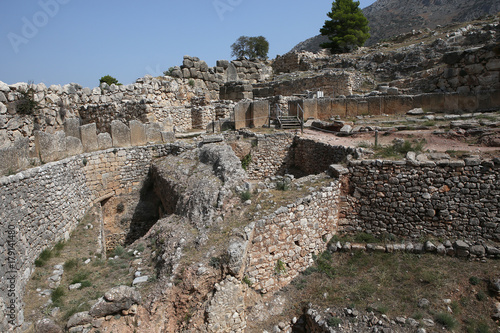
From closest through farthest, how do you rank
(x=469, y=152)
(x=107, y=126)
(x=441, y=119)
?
(x=469, y=152), (x=441, y=119), (x=107, y=126)

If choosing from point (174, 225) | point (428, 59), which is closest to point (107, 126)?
point (174, 225)

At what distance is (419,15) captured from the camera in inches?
2463

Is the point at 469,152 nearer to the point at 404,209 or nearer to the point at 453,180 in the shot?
the point at 453,180

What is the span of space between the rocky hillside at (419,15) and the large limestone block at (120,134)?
4697 cm

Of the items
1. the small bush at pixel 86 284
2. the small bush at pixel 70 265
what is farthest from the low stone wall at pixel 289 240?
the small bush at pixel 70 265

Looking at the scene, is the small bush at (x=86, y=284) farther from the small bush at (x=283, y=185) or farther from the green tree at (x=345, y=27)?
the green tree at (x=345, y=27)

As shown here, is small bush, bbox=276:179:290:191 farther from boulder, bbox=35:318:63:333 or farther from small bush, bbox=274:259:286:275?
boulder, bbox=35:318:63:333

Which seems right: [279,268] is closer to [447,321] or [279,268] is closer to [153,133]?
[447,321]

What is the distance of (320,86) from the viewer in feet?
70.5

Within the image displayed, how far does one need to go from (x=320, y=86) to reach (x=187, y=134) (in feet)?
33.3

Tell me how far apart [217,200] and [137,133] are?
5671mm

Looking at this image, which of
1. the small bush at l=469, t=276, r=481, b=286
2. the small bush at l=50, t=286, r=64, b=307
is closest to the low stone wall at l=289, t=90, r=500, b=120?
the small bush at l=469, t=276, r=481, b=286

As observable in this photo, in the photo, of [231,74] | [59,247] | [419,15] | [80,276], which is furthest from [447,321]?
[419,15]

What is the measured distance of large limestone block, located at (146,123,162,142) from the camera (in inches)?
504
